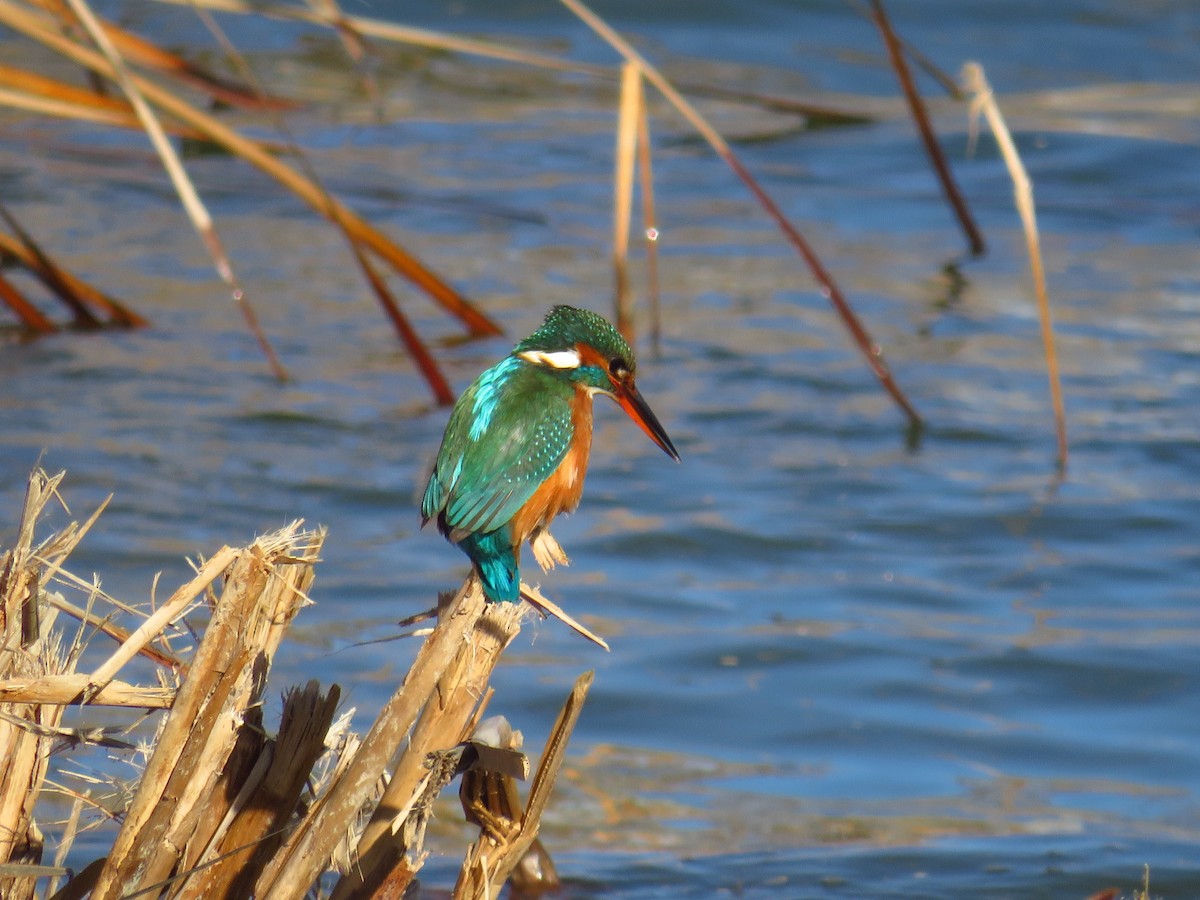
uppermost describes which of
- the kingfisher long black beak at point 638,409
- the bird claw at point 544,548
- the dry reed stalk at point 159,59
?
the dry reed stalk at point 159,59

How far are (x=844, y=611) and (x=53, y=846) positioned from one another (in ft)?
8.60

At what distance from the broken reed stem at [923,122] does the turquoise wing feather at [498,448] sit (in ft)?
10.4

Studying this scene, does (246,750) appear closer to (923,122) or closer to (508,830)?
(508,830)

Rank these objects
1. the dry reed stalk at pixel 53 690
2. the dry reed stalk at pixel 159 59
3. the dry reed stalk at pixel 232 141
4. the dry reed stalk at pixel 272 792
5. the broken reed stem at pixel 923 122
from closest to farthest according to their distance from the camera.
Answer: the dry reed stalk at pixel 53 690 < the dry reed stalk at pixel 272 792 < the dry reed stalk at pixel 232 141 < the dry reed stalk at pixel 159 59 < the broken reed stem at pixel 923 122

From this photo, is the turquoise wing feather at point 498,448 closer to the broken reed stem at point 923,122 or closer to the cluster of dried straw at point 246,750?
the cluster of dried straw at point 246,750

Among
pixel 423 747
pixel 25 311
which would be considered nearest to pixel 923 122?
pixel 25 311

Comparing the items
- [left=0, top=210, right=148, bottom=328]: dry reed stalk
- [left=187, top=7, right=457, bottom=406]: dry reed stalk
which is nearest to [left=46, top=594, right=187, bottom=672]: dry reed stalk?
[left=187, top=7, right=457, bottom=406]: dry reed stalk

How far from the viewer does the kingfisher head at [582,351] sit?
9.00ft

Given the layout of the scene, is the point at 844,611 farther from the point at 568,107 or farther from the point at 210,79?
the point at 568,107

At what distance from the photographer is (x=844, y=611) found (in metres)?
5.05

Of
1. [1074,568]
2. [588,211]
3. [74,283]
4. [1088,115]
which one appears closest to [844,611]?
[1074,568]

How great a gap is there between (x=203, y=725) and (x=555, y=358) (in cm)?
103

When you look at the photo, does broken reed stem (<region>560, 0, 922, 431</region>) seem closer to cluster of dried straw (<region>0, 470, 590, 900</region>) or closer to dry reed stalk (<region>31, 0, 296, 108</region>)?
dry reed stalk (<region>31, 0, 296, 108</region>)

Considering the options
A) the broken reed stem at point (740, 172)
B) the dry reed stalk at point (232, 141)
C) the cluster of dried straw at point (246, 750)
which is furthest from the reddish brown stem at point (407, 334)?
the cluster of dried straw at point (246, 750)
